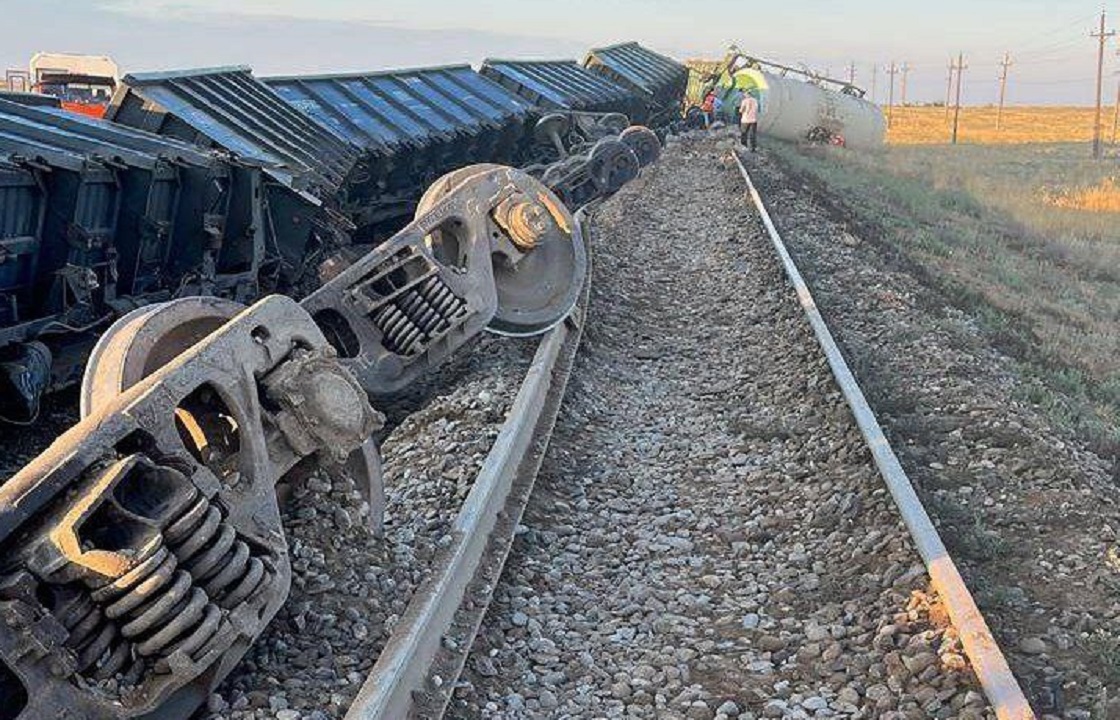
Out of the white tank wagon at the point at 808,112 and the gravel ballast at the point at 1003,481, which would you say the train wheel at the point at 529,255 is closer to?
the gravel ballast at the point at 1003,481

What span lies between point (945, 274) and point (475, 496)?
34.3 ft

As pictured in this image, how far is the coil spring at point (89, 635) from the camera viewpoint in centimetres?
349

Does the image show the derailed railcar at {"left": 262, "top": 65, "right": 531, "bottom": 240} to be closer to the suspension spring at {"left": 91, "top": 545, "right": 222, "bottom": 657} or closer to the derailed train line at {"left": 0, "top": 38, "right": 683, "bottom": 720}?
the derailed train line at {"left": 0, "top": 38, "right": 683, "bottom": 720}

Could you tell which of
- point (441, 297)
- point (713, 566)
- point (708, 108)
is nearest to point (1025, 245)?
point (441, 297)

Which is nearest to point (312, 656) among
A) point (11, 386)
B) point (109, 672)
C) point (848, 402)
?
point (109, 672)

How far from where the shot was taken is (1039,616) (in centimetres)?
486

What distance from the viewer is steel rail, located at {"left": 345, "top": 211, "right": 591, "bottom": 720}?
13.2 ft

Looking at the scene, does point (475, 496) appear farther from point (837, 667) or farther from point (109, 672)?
point (109, 672)

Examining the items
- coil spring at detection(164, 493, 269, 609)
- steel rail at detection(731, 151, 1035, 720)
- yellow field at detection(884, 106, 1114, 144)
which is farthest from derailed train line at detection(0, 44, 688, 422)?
yellow field at detection(884, 106, 1114, 144)

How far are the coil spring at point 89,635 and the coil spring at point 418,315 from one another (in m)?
4.12

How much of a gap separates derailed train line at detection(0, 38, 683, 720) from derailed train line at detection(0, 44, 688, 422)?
0.07 feet

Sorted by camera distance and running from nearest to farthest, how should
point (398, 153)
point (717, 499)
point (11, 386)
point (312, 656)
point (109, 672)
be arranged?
1. point (109, 672)
2. point (312, 656)
3. point (717, 499)
4. point (11, 386)
5. point (398, 153)

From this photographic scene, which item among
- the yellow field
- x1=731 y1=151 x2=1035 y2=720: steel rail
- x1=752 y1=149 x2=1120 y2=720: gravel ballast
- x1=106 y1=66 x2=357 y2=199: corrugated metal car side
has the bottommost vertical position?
the yellow field

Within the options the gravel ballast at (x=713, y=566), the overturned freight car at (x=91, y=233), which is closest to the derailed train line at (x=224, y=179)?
the overturned freight car at (x=91, y=233)
